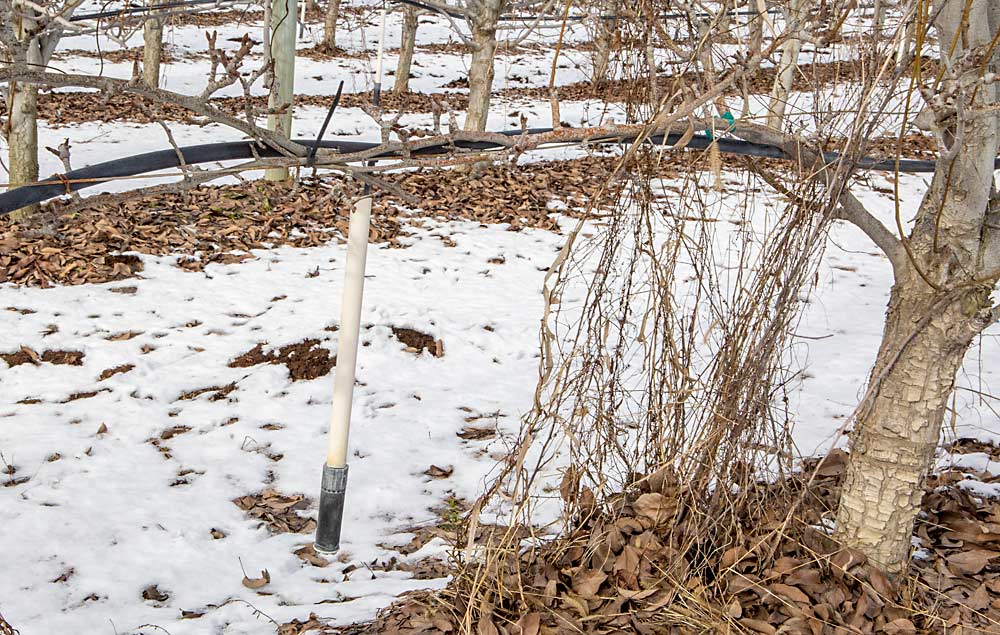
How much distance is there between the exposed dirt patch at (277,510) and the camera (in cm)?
327

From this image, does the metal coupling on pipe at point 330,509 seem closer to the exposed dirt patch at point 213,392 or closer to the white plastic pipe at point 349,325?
the white plastic pipe at point 349,325

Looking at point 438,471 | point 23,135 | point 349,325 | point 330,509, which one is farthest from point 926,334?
point 23,135

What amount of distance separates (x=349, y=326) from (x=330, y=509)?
688mm

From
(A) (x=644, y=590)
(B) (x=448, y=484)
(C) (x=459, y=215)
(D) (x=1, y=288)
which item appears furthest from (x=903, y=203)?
(D) (x=1, y=288)

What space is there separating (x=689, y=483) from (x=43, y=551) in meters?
2.33

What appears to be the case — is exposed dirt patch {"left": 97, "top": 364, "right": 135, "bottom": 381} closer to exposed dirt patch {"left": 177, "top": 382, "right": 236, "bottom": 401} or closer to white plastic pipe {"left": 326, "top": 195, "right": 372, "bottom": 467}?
exposed dirt patch {"left": 177, "top": 382, "right": 236, "bottom": 401}

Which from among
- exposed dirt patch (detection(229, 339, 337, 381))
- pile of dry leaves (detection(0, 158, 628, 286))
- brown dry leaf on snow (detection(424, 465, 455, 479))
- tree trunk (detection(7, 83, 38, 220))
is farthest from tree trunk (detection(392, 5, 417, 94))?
brown dry leaf on snow (detection(424, 465, 455, 479))

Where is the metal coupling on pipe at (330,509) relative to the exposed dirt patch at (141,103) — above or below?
below

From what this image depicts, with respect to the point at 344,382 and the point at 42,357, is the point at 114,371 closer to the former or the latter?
the point at 42,357

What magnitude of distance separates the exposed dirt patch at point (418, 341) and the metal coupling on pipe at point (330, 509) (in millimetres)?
1763

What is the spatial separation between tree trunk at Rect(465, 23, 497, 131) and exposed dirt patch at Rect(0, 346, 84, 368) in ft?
14.1

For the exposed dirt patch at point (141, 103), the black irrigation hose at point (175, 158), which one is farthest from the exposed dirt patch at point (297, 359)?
the exposed dirt patch at point (141, 103)

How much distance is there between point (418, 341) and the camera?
4.77 m

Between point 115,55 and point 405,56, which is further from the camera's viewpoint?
point 115,55
